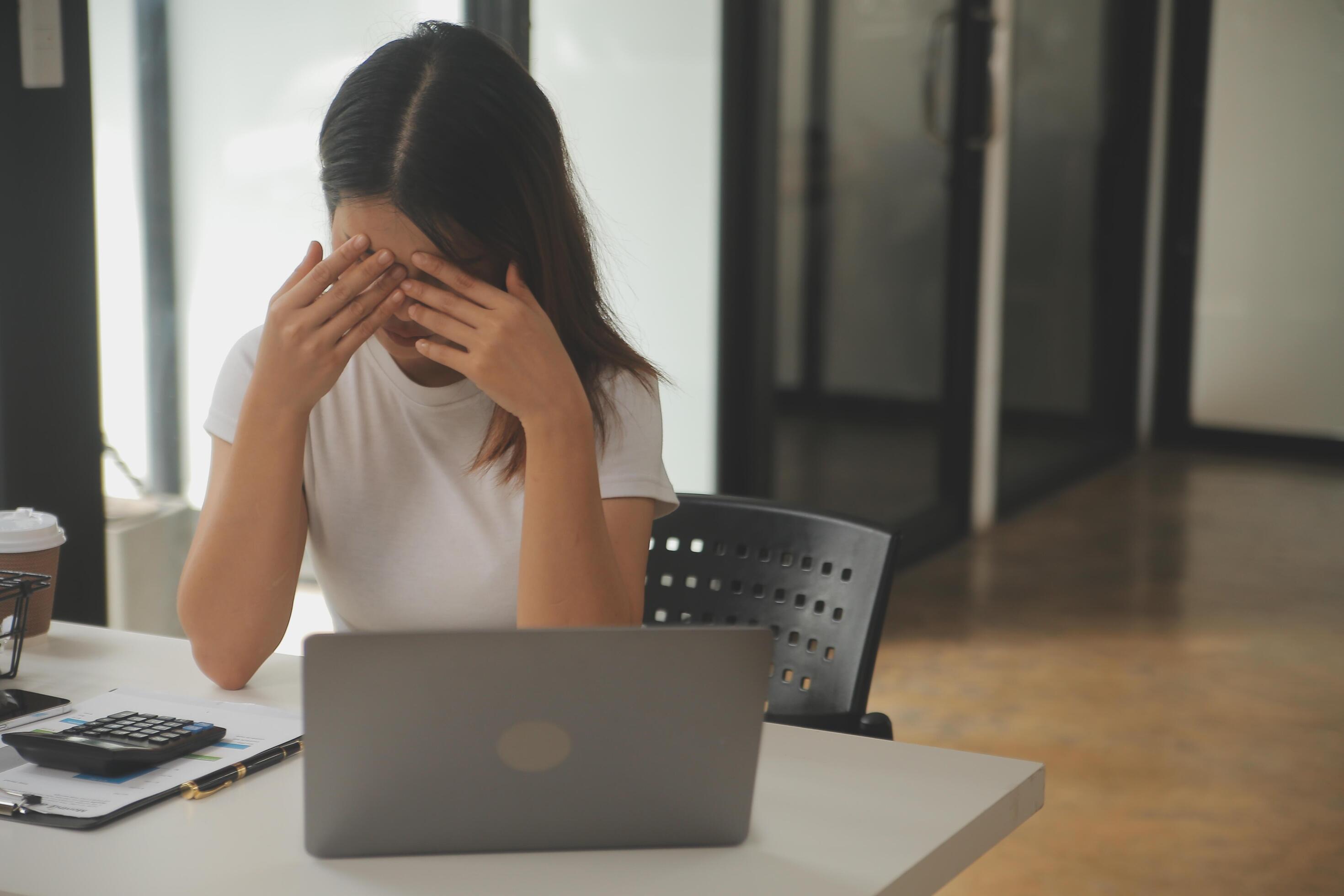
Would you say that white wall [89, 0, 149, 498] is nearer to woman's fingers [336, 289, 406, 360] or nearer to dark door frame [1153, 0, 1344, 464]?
woman's fingers [336, 289, 406, 360]

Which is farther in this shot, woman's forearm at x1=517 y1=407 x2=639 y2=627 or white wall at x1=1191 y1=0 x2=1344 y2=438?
white wall at x1=1191 y1=0 x2=1344 y2=438

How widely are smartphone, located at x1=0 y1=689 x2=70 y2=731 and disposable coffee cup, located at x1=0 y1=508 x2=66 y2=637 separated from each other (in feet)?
0.52

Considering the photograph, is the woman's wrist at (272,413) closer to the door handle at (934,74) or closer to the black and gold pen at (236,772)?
the black and gold pen at (236,772)

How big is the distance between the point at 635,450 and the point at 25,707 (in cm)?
56

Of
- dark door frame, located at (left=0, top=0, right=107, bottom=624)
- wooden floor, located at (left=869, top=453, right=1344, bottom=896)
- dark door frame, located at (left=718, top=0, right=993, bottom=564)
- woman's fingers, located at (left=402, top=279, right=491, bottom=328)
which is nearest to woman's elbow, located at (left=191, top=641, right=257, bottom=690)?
woman's fingers, located at (left=402, top=279, right=491, bottom=328)

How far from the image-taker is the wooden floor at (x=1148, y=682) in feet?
6.81

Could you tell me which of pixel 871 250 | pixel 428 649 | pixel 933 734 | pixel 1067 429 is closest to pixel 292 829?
pixel 428 649

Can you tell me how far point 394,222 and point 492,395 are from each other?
17 cm

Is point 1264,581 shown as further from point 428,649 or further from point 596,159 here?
point 428,649

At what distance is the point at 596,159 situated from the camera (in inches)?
102

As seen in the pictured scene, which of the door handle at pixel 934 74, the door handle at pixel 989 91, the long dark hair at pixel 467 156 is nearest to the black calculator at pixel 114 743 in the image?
the long dark hair at pixel 467 156

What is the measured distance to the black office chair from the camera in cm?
127

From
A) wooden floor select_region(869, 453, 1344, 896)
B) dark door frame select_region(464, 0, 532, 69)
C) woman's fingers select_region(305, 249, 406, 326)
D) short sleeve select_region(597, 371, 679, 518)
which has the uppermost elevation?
dark door frame select_region(464, 0, 532, 69)

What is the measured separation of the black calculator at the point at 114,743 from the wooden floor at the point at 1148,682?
132cm
